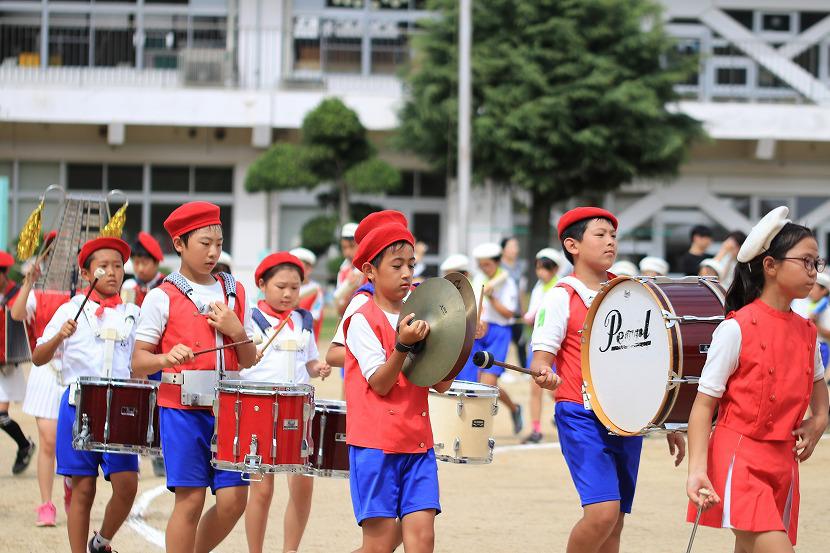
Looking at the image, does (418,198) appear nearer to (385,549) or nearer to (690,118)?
(690,118)

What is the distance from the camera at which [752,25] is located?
113 feet

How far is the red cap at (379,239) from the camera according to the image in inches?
213

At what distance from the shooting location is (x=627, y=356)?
18.8 feet

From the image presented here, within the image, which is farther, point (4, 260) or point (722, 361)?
point (4, 260)

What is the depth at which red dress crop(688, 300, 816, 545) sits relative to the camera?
4.70m

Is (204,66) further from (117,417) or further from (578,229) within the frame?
(578,229)

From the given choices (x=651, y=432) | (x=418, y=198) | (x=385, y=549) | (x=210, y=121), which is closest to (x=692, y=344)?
(x=651, y=432)

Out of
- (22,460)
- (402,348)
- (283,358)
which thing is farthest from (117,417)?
(22,460)

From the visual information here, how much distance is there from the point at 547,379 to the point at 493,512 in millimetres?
3552

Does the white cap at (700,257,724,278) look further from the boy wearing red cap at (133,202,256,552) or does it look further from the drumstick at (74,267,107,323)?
the boy wearing red cap at (133,202,256,552)

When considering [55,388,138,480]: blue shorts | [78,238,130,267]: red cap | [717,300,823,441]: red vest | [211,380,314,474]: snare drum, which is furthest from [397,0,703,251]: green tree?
[717,300,823,441]: red vest

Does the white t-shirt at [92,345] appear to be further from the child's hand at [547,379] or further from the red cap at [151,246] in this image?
the child's hand at [547,379]

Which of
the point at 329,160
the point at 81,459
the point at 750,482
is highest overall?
the point at 329,160

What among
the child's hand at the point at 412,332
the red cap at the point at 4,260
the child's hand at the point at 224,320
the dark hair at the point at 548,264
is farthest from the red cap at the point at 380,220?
the dark hair at the point at 548,264
